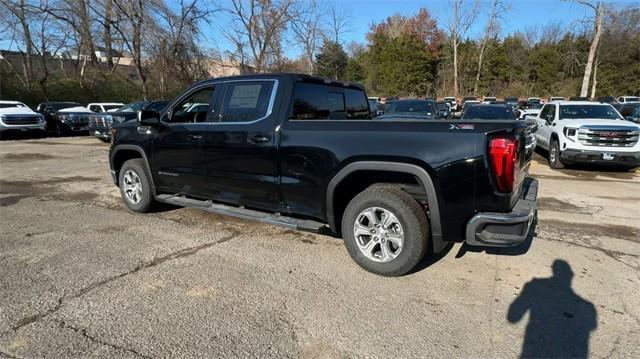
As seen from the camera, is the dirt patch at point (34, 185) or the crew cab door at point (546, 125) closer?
the dirt patch at point (34, 185)

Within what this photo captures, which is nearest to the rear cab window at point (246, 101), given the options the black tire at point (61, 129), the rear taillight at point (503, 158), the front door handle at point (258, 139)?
the front door handle at point (258, 139)

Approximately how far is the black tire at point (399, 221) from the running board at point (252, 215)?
14.9 inches

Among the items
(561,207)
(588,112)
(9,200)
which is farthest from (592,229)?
(9,200)

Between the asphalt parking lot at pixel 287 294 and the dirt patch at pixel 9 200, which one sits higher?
the dirt patch at pixel 9 200

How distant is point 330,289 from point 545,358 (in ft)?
5.65

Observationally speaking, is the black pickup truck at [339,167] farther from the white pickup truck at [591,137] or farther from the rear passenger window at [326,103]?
the white pickup truck at [591,137]

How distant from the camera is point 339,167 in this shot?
415 centimetres

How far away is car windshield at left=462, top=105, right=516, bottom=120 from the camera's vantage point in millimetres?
14016

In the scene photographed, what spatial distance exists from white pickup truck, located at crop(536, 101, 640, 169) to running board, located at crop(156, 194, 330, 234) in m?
8.08

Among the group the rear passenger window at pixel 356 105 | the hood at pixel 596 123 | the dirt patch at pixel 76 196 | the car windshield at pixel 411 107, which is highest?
the rear passenger window at pixel 356 105

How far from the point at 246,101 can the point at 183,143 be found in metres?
1.12

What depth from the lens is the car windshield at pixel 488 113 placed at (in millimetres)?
14016

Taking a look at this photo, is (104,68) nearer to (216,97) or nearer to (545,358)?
(216,97)

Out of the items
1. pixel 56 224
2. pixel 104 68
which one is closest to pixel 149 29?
pixel 104 68
